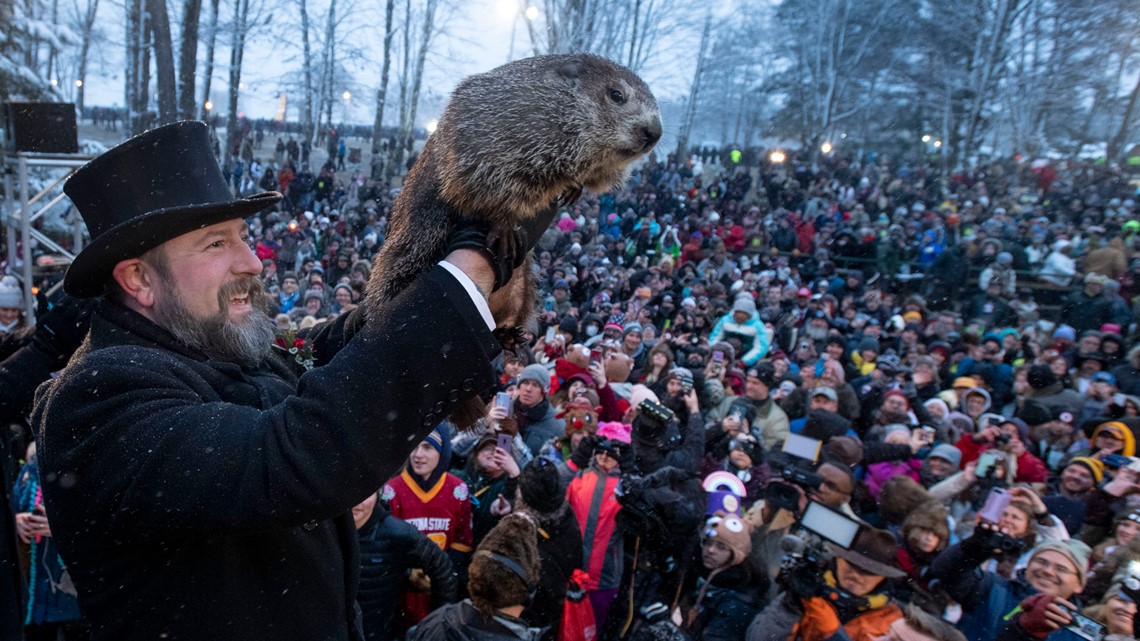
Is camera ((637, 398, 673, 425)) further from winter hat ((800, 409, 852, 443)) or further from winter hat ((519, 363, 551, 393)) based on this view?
winter hat ((800, 409, 852, 443))

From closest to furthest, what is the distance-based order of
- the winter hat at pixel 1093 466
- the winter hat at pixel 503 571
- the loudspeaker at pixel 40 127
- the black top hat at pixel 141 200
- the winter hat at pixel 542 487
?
the black top hat at pixel 141 200 → the winter hat at pixel 503 571 → the winter hat at pixel 542 487 → the winter hat at pixel 1093 466 → the loudspeaker at pixel 40 127

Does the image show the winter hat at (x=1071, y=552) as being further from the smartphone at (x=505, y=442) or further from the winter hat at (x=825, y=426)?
the smartphone at (x=505, y=442)

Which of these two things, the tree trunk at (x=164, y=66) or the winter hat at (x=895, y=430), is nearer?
the winter hat at (x=895, y=430)

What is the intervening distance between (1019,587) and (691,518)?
69.5 inches

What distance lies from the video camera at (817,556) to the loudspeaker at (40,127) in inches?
311

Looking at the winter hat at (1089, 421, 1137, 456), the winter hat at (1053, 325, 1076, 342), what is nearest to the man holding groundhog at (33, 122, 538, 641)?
the winter hat at (1089, 421, 1137, 456)

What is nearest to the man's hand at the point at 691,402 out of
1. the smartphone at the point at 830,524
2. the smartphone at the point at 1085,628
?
the smartphone at the point at 830,524

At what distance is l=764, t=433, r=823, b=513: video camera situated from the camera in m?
4.54

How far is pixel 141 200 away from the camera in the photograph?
4.64 ft

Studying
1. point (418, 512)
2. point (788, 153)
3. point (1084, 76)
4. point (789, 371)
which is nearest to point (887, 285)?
point (789, 371)

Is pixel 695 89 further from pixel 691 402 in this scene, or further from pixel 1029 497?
pixel 1029 497

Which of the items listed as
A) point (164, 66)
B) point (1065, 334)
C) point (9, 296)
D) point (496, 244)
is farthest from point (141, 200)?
point (164, 66)

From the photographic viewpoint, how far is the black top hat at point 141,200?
134 centimetres

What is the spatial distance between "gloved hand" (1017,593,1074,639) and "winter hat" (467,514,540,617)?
7.70 feet
